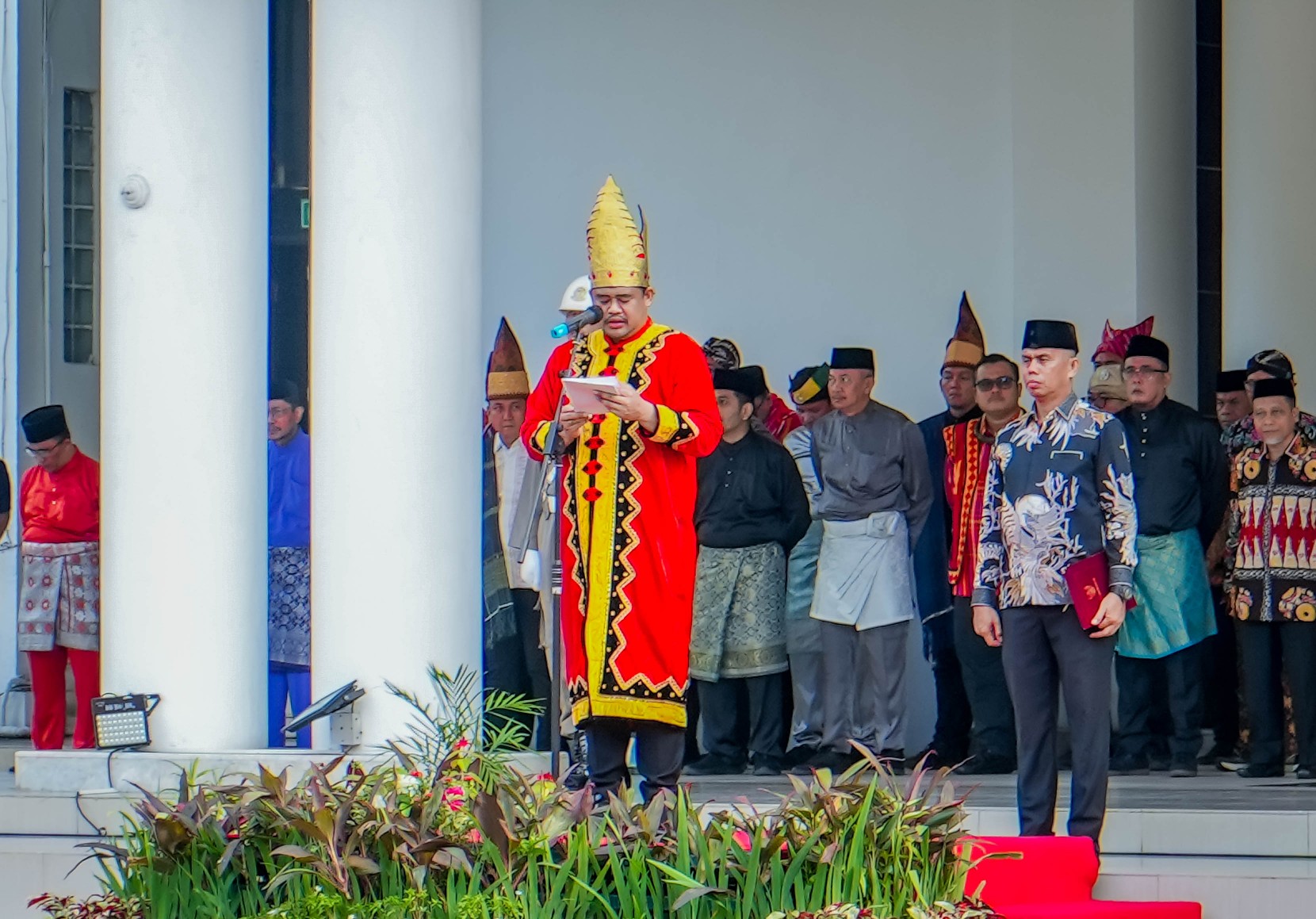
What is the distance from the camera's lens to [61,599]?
29.2 ft

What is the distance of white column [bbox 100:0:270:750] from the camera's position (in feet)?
24.5

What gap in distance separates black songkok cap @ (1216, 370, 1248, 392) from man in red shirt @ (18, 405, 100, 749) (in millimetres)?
4796

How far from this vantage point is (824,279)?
10.0 meters

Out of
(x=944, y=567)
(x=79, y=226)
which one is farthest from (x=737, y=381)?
(x=79, y=226)

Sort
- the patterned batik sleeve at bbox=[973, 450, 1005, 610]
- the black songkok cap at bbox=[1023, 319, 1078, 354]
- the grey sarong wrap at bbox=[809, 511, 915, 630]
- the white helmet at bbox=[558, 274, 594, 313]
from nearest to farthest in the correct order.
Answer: the black songkok cap at bbox=[1023, 319, 1078, 354]
the patterned batik sleeve at bbox=[973, 450, 1005, 610]
the white helmet at bbox=[558, 274, 594, 313]
the grey sarong wrap at bbox=[809, 511, 915, 630]

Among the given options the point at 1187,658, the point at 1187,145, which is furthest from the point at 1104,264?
the point at 1187,658

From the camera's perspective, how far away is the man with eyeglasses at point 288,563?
8.84m

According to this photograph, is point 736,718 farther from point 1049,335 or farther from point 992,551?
point 1049,335

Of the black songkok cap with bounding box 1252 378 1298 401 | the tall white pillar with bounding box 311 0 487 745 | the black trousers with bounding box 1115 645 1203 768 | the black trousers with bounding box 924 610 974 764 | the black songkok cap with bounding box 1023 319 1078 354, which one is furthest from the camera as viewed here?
the black trousers with bounding box 924 610 974 764

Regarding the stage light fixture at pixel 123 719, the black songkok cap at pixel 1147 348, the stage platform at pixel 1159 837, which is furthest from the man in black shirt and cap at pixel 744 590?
the stage light fixture at pixel 123 719

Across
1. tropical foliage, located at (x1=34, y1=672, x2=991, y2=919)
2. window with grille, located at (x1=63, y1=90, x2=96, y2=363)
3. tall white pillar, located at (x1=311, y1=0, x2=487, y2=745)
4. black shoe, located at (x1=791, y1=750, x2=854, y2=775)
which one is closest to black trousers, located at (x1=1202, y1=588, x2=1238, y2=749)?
black shoe, located at (x1=791, y1=750, x2=854, y2=775)

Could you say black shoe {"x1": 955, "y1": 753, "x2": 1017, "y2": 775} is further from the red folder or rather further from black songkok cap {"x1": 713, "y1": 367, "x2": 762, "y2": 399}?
the red folder

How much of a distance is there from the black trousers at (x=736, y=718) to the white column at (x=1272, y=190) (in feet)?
8.48

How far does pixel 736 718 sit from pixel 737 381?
1.43 meters
